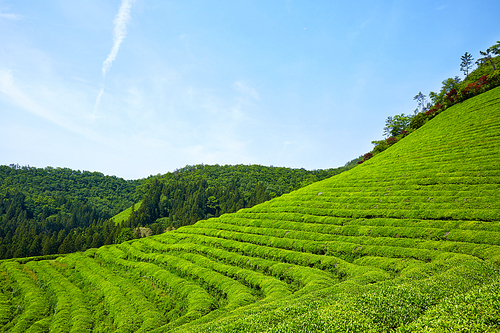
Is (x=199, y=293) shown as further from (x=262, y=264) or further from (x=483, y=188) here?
(x=483, y=188)

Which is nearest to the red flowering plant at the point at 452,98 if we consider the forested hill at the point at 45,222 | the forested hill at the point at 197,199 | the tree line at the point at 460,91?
the tree line at the point at 460,91

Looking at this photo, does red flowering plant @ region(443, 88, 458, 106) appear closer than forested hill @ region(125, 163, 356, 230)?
Yes

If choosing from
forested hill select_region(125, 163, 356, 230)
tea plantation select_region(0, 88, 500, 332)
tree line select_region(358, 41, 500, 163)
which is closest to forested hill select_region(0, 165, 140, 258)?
forested hill select_region(125, 163, 356, 230)

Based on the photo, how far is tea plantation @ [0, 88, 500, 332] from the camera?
10.3m

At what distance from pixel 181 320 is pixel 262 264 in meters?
9.88

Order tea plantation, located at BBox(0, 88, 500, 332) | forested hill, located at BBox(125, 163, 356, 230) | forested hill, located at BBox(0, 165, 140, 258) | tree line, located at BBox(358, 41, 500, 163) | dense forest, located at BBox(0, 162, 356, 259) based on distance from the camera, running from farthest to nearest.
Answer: forested hill, located at BBox(125, 163, 356, 230) → dense forest, located at BBox(0, 162, 356, 259) → forested hill, located at BBox(0, 165, 140, 258) → tree line, located at BBox(358, 41, 500, 163) → tea plantation, located at BBox(0, 88, 500, 332)

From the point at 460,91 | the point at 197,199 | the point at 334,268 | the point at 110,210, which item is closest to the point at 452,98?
the point at 460,91

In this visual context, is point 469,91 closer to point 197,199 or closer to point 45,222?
point 197,199

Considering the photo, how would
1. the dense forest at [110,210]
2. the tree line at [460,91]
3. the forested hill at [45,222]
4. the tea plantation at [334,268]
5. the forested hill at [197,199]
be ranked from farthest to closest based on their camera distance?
the forested hill at [197,199]
the dense forest at [110,210]
the forested hill at [45,222]
the tree line at [460,91]
the tea plantation at [334,268]

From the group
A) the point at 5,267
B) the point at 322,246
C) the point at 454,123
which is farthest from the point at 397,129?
the point at 5,267

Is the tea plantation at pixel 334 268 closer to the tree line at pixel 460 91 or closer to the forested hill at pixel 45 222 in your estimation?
the tree line at pixel 460 91

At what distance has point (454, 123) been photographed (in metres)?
45.5

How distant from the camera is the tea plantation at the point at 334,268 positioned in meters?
10.3

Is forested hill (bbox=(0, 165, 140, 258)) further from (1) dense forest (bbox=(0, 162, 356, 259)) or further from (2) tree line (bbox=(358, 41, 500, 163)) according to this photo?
(2) tree line (bbox=(358, 41, 500, 163))
